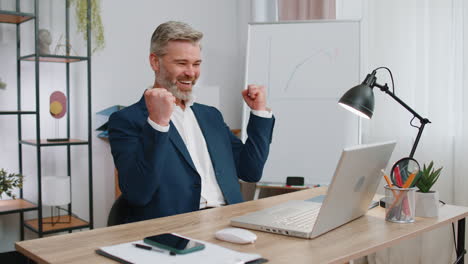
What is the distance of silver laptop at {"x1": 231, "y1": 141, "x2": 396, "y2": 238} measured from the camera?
1.15 m

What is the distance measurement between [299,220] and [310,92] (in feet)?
5.78

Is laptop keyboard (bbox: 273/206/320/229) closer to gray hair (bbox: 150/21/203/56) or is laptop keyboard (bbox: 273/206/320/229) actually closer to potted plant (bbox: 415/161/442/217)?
potted plant (bbox: 415/161/442/217)

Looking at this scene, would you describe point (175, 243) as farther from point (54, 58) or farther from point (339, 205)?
point (54, 58)

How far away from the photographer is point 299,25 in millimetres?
3078

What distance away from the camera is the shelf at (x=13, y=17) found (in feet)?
8.71

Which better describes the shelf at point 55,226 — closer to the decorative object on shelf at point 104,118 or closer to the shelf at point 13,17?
the decorative object on shelf at point 104,118

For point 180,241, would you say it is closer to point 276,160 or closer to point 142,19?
point 276,160

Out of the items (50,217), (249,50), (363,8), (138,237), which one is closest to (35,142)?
(50,217)

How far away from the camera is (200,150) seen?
1.92 m

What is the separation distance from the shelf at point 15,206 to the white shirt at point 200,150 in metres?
1.29

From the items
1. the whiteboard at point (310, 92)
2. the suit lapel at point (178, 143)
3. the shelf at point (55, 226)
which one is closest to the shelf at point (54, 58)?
the shelf at point (55, 226)

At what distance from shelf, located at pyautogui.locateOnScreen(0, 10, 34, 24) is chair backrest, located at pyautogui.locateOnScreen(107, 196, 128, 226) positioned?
60.8 inches

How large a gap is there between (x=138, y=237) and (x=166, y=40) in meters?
0.85

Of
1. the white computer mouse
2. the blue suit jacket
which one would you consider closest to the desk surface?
the white computer mouse
